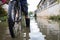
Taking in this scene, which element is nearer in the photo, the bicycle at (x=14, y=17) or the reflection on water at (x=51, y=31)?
the bicycle at (x=14, y=17)

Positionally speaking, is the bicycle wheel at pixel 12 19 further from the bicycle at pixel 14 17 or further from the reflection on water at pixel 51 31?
the reflection on water at pixel 51 31

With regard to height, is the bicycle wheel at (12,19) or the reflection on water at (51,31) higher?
the bicycle wheel at (12,19)

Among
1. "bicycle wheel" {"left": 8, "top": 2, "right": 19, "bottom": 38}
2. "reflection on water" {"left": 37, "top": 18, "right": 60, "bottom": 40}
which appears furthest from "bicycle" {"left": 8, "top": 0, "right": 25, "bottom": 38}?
"reflection on water" {"left": 37, "top": 18, "right": 60, "bottom": 40}

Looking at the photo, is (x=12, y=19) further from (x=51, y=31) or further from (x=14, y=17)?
(x=51, y=31)

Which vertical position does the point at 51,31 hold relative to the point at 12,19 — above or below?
below

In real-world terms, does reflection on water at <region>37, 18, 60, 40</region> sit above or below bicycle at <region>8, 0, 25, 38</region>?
below

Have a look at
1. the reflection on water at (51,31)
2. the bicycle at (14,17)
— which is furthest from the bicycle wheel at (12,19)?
the reflection on water at (51,31)

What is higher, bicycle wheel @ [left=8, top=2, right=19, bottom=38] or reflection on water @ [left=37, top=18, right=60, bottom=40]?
bicycle wheel @ [left=8, top=2, right=19, bottom=38]

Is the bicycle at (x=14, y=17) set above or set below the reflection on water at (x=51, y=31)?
above

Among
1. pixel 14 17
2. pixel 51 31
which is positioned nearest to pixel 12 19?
pixel 14 17

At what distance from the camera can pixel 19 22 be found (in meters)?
5.06

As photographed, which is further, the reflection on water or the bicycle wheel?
the reflection on water

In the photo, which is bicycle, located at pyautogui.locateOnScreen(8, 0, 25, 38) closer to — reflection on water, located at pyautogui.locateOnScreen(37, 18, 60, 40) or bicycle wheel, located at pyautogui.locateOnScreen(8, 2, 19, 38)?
bicycle wheel, located at pyautogui.locateOnScreen(8, 2, 19, 38)

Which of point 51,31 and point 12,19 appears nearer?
point 12,19
